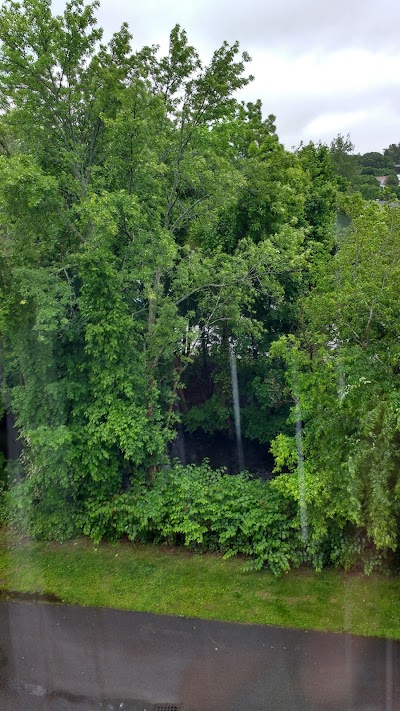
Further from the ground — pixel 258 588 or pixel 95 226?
pixel 95 226

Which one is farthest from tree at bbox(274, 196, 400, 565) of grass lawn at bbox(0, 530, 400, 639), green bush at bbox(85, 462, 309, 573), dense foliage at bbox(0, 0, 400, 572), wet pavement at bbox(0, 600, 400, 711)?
wet pavement at bbox(0, 600, 400, 711)

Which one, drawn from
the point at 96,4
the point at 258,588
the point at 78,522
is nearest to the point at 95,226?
the point at 96,4

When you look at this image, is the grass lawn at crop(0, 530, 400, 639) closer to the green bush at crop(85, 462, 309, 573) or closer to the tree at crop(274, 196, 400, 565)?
the green bush at crop(85, 462, 309, 573)

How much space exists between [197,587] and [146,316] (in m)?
4.48

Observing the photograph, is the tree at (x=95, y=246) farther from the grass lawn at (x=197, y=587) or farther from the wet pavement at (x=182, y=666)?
the wet pavement at (x=182, y=666)

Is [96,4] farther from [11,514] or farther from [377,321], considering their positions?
[11,514]

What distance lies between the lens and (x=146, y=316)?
28.8 ft

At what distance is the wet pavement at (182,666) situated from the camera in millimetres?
4895

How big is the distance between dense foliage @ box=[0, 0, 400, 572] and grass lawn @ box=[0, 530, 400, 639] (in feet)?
0.92

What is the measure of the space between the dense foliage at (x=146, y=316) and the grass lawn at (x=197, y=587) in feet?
0.92

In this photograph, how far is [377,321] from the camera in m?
6.79

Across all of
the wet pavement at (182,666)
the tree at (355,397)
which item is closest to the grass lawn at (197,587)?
the wet pavement at (182,666)

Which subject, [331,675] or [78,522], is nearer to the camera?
[331,675]

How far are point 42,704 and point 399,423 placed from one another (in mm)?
4732
